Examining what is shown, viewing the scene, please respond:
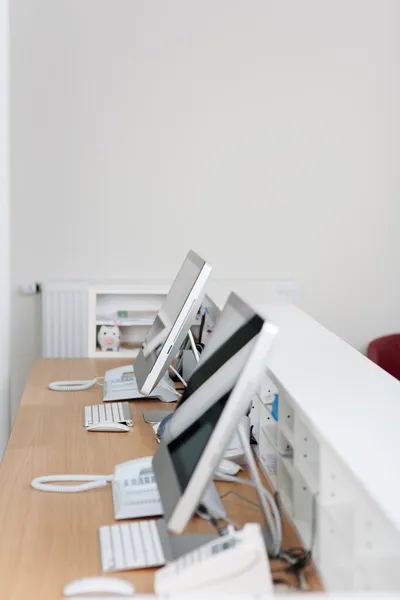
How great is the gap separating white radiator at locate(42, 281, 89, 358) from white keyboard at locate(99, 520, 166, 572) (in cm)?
229

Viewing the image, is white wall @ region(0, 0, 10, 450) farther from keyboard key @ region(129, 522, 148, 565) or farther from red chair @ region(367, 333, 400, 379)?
red chair @ region(367, 333, 400, 379)

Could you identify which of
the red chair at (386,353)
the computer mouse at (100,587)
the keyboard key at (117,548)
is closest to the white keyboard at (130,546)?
the keyboard key at (117,548)

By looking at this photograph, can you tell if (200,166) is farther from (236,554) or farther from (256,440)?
(236,554)

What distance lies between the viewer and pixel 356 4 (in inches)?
163

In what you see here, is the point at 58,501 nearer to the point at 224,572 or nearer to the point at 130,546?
the point at 130,546

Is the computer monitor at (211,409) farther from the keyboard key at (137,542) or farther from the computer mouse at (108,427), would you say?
the computer mouse at (108,427)

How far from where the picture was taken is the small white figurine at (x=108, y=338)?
12.3 ft

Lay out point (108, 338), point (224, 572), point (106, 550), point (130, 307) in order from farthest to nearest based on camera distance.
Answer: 1. point (130, 307)
2. point (108, 338)
3. point (106, 550)
4. point (224, 572)

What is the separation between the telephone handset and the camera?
55.1 inches

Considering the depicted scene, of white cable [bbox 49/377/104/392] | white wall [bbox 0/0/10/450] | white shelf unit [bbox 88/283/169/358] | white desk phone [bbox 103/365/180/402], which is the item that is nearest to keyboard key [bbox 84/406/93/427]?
white desk phone [bbox 103/365/180/402]

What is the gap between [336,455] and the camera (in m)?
1.52

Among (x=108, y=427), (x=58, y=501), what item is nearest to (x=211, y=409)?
(x=58, y=501)

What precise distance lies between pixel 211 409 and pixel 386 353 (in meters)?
2.71

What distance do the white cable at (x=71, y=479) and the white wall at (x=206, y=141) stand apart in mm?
2028
